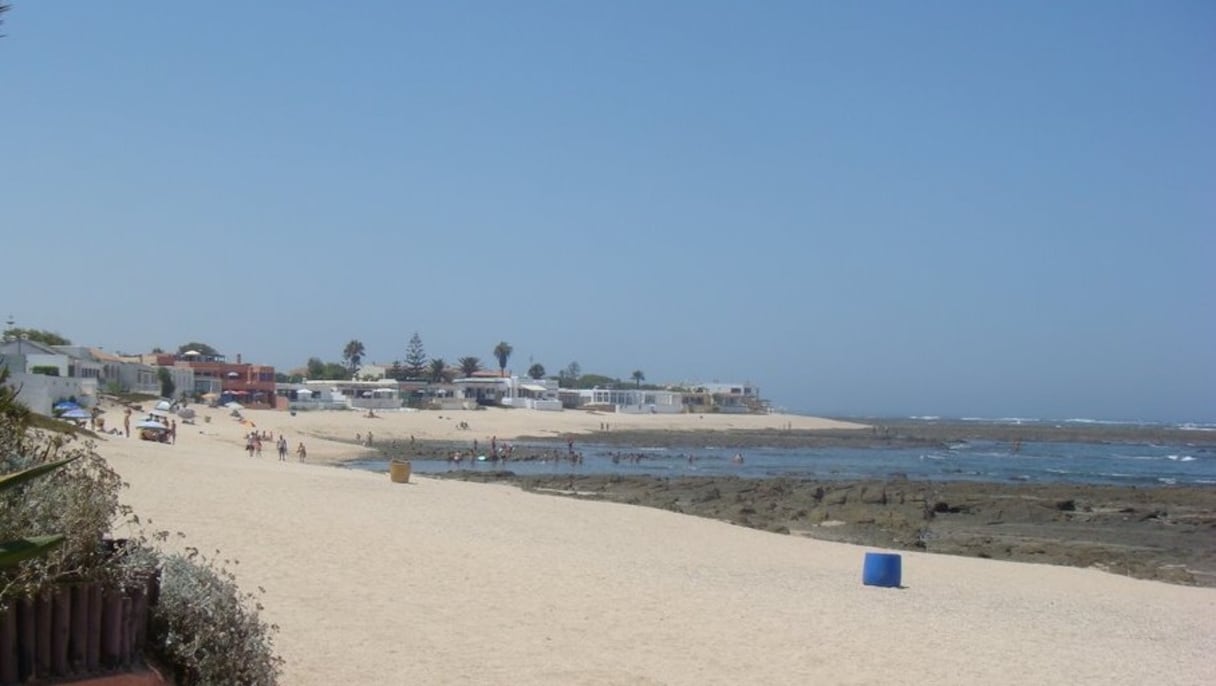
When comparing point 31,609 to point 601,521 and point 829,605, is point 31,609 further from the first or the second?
point 601,521

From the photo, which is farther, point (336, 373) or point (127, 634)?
point (336, 373)

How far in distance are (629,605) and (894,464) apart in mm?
49050

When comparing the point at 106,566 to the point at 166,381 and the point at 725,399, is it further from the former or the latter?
the point at 725,399

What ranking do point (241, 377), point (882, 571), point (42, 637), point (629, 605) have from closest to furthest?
point (42, 637) < point (629, 605) < point (882, 571) < point (241, 377)

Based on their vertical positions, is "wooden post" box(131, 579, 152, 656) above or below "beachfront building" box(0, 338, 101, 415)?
below

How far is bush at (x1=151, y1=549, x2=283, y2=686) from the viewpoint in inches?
220

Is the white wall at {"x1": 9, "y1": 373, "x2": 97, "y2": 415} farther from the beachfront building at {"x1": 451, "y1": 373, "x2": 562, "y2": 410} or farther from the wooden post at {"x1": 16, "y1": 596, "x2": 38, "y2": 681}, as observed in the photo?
the beachfront building at {"x1": 451, "y1": 373, "x2": 562, "y2": 410}

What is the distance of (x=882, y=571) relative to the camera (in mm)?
15078

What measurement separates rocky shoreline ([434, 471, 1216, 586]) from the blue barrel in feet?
23.2

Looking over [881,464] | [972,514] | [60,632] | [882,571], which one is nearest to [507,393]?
[881,464]

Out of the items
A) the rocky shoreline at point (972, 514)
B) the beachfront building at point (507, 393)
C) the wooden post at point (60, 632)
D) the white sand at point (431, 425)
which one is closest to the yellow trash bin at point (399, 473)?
the rocky shoreline at point (972, 514)

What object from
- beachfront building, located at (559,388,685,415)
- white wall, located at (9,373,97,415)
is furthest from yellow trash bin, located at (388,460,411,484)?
beachfront building, located at (559,388,685,415)

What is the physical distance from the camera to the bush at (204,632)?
5591 millimetres

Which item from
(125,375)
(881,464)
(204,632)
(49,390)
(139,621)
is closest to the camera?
(139,621)
